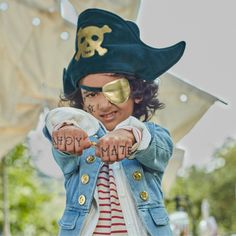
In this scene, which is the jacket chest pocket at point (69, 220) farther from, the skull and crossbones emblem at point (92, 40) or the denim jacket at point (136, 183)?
the skull and crossbones emblem at point (92, 40)

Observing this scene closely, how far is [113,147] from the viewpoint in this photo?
649mm

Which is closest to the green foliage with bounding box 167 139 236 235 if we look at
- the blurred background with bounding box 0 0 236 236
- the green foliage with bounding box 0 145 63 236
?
Answer: the green foliage with bounding box 0 145 63 236

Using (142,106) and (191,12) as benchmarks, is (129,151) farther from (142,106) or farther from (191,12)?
(191,12)

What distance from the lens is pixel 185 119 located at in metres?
1.13

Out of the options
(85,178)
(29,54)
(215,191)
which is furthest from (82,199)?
(215,191)

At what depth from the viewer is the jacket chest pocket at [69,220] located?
733mm

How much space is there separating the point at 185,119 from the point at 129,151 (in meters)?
0.48

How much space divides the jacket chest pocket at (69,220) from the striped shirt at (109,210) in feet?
0.10

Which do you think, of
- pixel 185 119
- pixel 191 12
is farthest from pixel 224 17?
pixel 185 119

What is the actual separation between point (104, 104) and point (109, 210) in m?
0.14

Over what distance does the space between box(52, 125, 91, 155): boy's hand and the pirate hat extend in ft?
0.39

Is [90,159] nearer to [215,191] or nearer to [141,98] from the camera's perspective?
[141,98]

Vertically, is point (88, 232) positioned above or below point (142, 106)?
below

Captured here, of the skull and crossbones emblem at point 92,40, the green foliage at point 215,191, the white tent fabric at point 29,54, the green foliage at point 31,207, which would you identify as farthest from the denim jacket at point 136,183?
the green foliage at point 215,191
